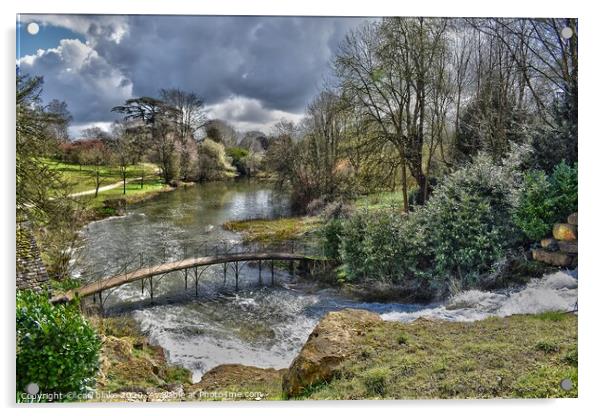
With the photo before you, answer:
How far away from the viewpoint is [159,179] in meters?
3.89

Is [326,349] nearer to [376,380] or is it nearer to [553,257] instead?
[376,380]

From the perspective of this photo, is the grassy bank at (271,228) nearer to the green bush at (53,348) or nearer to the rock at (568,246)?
the green bush at (53,348)

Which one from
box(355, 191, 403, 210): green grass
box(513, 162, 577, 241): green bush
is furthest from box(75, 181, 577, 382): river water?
box(355, 191, 403, 210): green grass

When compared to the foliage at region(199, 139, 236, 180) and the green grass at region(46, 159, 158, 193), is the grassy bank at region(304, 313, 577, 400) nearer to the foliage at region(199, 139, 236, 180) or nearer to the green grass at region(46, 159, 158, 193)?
the foliage at region(199, 139, 236, 180)

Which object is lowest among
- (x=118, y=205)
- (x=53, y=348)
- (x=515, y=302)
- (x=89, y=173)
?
(x=53, y=348)

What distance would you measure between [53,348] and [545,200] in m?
4.26

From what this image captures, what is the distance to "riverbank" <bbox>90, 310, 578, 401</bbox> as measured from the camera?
333cm

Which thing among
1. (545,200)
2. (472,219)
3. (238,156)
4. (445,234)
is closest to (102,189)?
(238,156)

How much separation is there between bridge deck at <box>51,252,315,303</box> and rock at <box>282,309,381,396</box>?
2.27 feet

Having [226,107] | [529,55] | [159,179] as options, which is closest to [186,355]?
[159,179]

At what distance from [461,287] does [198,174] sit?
9.02ft

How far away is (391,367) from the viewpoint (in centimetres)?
337

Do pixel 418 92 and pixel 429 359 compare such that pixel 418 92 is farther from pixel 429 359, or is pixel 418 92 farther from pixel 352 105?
pixel 429 359

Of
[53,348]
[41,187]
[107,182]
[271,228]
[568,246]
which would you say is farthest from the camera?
[271,228]
